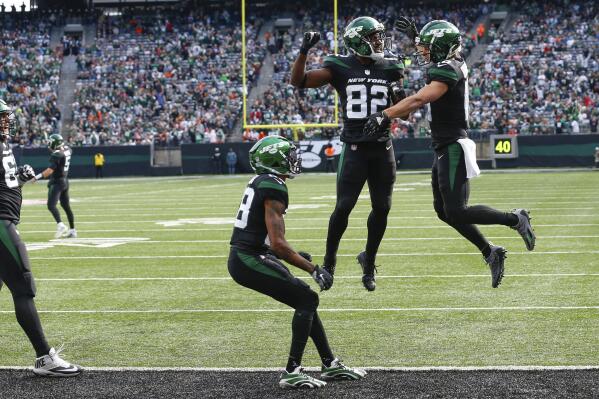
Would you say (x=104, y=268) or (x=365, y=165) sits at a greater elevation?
(x=365, y=165)

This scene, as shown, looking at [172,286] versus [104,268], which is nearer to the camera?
[172,286]

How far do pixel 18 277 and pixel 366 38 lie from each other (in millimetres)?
3218

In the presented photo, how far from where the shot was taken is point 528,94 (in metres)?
39.7

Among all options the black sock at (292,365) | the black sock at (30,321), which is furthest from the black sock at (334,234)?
the black sock at (30,321)

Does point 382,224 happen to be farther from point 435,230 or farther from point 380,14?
point 380,14

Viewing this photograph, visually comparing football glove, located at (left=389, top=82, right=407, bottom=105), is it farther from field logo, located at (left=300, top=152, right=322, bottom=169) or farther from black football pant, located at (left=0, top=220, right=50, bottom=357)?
field logo, located at (left=300, top=152, right=322, bottom=169)

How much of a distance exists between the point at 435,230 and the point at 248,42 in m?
29.5

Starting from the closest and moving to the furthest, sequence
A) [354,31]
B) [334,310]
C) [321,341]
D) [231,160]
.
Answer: [321,341] → [354,31] → [334,310] → [231,160]

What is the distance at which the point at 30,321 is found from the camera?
7.05 metres

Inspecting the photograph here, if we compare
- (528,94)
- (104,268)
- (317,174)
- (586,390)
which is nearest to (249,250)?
(586,390)

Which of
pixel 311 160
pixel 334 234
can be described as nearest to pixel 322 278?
pixel 334 234

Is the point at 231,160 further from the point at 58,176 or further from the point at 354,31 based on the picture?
the point at 354,31

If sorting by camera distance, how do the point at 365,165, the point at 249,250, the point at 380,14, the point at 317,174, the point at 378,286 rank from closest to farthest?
the point at 249,250
the point at 365,165
the point at 378,286
the point at 317,174
the point at 380,14

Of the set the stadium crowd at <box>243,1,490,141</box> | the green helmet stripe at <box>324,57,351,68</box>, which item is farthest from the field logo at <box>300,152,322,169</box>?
the green helmet stripe at <box>324,57,351,68</box>
